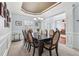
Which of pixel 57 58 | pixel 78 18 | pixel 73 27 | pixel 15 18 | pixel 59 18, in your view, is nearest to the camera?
pixel 57 58

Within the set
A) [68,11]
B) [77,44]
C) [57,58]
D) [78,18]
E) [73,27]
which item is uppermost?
[68,11]

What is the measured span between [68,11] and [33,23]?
15.2ft

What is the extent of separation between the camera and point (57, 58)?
5.27ft

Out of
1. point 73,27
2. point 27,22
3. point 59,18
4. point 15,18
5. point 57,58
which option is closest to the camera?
point 57,58

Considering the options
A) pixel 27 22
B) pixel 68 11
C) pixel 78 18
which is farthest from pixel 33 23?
pixel 78 18

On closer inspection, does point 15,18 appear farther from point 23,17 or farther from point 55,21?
point 55,21

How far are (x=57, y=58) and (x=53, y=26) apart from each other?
652cm

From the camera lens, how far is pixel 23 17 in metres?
8.89

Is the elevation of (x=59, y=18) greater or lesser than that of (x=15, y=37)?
greater

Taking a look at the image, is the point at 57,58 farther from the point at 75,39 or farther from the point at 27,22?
the point at 27,22

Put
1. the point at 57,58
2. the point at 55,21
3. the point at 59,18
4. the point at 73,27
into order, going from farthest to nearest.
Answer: the point at 55,21
the point at 59,18
the point at 73,27
the point at 57,58

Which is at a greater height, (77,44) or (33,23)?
(33,23)

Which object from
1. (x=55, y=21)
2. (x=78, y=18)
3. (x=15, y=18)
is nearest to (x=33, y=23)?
(x=15, y=18)

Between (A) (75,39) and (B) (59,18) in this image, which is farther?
(B) (59,18)
